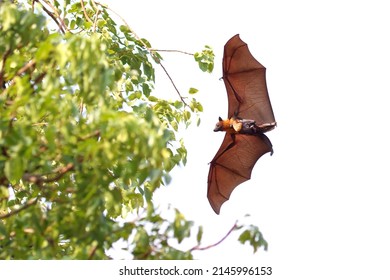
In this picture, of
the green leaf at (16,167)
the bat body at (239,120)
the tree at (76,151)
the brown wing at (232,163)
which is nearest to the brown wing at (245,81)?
the bat body at (239,120)

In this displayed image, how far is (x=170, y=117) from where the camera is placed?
7809 millimetres

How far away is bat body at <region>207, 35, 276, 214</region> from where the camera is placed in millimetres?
9477

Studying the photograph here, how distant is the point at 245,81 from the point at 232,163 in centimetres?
109

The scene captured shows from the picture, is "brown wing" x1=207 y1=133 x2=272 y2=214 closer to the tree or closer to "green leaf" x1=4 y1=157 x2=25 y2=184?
the tree

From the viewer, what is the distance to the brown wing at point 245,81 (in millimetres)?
9562

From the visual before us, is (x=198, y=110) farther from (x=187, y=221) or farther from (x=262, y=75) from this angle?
(x=187, y=221)

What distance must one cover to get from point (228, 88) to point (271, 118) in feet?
2.30

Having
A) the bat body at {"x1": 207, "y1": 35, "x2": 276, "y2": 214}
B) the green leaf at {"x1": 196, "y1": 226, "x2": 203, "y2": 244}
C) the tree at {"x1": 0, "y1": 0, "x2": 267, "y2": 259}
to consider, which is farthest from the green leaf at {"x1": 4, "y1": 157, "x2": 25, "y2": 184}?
the bat body at {"x1": 207, "y1": 35, "x2": 276, "y2": 214}

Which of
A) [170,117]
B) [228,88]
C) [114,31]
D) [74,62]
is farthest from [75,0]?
[74,62]

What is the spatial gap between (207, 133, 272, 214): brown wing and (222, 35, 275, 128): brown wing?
0.34 metres

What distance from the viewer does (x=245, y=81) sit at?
9.63m

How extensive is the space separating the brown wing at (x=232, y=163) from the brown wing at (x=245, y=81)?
1.10 feet

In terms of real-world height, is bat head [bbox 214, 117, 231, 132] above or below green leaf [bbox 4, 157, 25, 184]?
above

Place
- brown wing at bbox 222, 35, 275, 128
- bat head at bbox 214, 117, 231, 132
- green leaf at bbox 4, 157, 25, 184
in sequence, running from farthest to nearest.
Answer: brown wing at bbox 222, 35, 275, 128 → bat head at bbox 214, 117, 231, 132 → green leaf at bbox 4, 157, 25, 184
